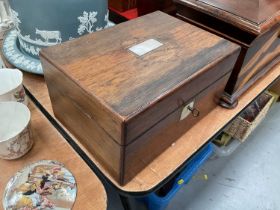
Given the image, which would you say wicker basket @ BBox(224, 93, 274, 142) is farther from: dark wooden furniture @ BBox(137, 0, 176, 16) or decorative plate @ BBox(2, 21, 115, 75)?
decorative plate @ BBox(2, 21, 115, 75)

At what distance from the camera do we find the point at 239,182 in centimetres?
110

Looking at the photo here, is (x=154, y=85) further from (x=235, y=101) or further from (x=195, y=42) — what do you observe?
(x=235, y=101)

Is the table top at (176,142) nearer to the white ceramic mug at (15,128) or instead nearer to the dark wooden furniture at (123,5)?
the white ceramic mug at (15,128)

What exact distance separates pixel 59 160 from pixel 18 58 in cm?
27

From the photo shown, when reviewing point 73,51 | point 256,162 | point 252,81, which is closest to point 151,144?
point 73,51

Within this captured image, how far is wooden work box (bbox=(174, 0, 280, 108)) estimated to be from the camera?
0.52 metres

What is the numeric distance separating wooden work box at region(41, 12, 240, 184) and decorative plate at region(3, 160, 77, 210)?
0.07 meters

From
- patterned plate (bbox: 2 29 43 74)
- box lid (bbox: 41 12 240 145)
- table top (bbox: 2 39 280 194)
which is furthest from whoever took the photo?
patterned plate (bbox: 2 29 43 74)

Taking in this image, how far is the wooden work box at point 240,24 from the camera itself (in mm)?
519

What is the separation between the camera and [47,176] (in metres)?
0.48

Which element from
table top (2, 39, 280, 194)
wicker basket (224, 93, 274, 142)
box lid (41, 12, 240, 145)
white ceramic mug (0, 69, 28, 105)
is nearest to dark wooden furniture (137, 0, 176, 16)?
box lid (41, 12, 240, 145)

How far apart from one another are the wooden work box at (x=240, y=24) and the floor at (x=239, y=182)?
55cm

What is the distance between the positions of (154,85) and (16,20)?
351 mm

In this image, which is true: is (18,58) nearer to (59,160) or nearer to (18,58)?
(18,58)
